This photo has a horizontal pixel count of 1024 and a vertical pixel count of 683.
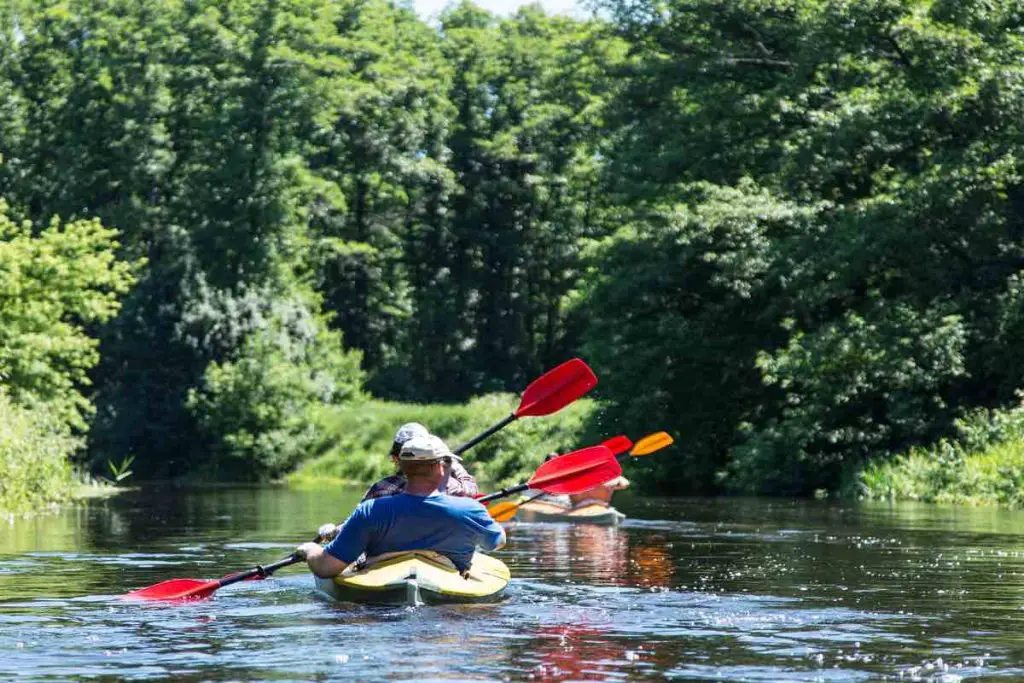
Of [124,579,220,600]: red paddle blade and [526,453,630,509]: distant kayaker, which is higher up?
[526,453,630,509]: distant kayaker

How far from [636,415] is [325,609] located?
2750 cm

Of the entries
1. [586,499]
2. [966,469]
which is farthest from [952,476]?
[586,499]

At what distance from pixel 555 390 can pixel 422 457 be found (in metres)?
4.69

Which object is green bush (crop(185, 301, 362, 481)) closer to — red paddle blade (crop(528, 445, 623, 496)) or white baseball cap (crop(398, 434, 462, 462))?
red paddle blade (crop(528, 445, 623, 496))

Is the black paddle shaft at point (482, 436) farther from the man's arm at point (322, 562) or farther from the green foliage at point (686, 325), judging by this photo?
the green foliage at point (686, 325)

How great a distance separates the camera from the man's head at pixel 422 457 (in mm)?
12406

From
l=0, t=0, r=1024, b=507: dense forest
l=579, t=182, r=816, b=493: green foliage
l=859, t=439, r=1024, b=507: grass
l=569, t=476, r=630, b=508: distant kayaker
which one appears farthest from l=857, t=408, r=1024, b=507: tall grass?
l=569, t=476, r=630, b=508: distant kayaker

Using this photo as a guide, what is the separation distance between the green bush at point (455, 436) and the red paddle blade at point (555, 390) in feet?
81.0

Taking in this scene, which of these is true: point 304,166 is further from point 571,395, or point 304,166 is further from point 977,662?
point 977,662

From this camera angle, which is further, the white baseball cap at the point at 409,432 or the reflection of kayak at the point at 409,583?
the white baseball cap at the point at 409,432

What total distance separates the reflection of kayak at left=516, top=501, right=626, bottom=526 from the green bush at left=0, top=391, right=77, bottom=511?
7.20m

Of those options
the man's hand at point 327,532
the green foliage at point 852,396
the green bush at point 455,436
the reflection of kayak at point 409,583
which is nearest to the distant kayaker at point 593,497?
the green foliage at point 852,396

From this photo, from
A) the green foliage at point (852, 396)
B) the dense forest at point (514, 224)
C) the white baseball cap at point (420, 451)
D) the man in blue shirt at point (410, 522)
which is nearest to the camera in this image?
the white baseball cap at point (420, 451)

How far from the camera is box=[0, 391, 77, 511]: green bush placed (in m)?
26.7
